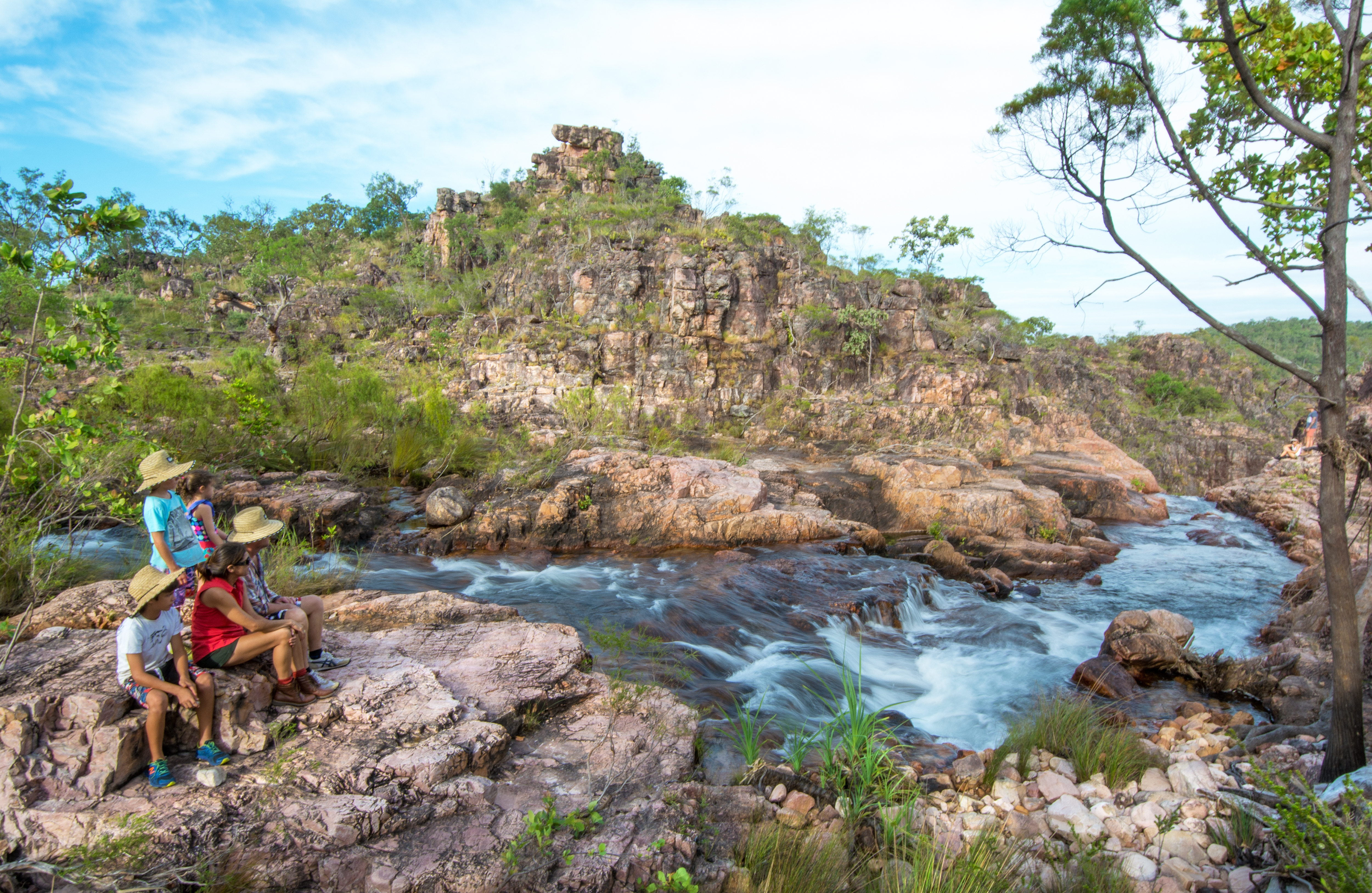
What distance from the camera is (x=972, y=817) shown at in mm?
4047

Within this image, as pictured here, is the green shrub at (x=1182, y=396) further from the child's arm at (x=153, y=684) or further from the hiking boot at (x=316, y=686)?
the child's arm at (x=153, y=684)

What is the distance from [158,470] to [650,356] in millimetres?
27300

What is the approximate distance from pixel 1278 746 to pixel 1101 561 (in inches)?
368

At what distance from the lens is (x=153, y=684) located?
10.4ft

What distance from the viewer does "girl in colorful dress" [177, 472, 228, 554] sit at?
14.5 feet

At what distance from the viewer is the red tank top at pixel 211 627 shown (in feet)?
11.8

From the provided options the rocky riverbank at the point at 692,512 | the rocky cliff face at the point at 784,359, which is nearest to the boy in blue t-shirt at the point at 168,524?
the rocky riverbank at the point at 692,512

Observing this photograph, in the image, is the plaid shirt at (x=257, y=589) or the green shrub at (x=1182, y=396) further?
the green shrub at (x=1182, y=396)

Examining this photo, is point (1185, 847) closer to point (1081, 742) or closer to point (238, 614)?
point (1081, 742)

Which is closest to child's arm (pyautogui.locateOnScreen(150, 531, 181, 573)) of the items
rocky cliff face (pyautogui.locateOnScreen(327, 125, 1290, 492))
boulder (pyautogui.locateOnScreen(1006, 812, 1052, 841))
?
boulder (pyautogui.locateOnScreen(1006, 812, 1052, 841))

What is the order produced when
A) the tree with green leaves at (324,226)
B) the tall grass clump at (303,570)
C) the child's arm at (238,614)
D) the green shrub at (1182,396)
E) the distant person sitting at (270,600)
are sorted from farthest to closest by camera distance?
the tree with green leaves at (324,226), the green shrub at (1182,396), the tall grass clump at (303,570), the distant person sitting at (270,600), the child's arm at (238,614)

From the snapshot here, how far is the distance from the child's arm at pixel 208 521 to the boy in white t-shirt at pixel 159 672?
1.18 m

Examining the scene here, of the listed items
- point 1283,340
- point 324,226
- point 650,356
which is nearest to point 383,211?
point 324,226

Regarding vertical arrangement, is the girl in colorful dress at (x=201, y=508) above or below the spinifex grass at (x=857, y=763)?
above
